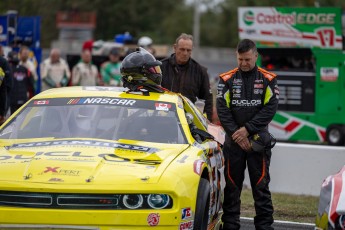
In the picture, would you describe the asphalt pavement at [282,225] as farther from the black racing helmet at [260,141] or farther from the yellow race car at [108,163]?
the black racing helmet at [260,141]

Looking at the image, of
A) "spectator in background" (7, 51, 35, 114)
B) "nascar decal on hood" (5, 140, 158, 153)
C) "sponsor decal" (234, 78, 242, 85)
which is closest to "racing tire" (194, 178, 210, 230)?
"nascar decal on hood" (5, 140, 158, 153)

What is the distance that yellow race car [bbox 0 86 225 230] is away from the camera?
6.23m

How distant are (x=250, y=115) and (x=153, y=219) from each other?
241 centimetres

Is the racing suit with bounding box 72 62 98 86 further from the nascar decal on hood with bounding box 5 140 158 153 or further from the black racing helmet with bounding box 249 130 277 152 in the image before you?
the nascar decal on hood with bounding box 5 140 158 153

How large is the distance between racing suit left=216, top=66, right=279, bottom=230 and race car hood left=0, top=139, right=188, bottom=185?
47.2 inches

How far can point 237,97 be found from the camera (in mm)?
8383

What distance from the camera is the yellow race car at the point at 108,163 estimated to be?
6227 millimetres

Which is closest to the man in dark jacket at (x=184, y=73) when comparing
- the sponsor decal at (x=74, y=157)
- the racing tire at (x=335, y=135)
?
the sponsor decal at (x=74, y=157)

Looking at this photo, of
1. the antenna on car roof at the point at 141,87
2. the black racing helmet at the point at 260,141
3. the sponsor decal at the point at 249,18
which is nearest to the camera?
the antenna on car roof at the point at 141,87

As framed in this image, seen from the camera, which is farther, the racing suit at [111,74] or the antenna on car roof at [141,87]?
the racing suit at [111,74]

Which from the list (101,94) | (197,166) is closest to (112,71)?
(101,94)

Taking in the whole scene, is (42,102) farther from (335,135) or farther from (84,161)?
Answer: (335,135)

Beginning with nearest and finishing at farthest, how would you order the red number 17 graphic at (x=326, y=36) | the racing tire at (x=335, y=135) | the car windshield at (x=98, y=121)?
the car windshield at (x=98, y=121) < the red number 17 graphic at (x=326, y=36) < the racing tire at (x=335, y=135)

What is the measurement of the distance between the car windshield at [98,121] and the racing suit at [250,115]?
0.78 m
